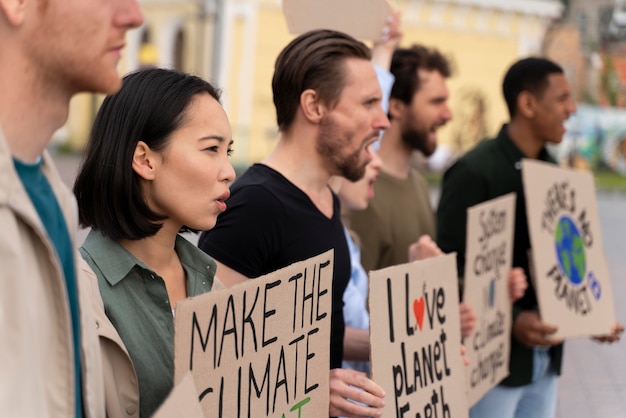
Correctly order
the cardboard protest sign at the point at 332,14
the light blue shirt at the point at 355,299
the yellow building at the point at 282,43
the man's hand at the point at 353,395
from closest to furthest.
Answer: the man's hand at the point at 353,395, the light blue shirt at the point at 355,299, the cardboard protest sign at the point at 332,14, the yellow building at the point at 282,43

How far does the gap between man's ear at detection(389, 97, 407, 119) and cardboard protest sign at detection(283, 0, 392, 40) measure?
3.78ft

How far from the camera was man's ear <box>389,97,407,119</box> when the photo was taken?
193 inches

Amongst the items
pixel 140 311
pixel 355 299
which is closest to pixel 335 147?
pixel 355 299

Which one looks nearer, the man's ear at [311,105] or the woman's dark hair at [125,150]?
the woman's dark hair at [125,150]

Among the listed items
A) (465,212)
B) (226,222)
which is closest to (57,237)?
(226,222)

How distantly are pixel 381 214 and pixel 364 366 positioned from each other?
714 mm

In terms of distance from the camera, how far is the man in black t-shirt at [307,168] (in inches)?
116

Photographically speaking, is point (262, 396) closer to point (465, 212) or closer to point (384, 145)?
point (465, 212)

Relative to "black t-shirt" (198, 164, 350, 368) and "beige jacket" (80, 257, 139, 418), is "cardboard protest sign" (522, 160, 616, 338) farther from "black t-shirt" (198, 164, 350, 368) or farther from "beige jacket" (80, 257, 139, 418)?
"beige jacket" (80, 257, 139, 418)

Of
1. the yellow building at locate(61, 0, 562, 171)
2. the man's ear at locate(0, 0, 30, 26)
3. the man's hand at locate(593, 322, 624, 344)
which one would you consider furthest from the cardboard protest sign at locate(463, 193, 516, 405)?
the yellow building at locate(61, 0, 562, 171)

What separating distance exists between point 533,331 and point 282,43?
81.4 ft

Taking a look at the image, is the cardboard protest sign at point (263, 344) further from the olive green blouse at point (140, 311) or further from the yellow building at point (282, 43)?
the yellow building at point (282, 43)

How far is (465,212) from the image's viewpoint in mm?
4418

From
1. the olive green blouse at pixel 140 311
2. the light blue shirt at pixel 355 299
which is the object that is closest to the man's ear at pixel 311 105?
the light blue shirt at pixel 355 299
